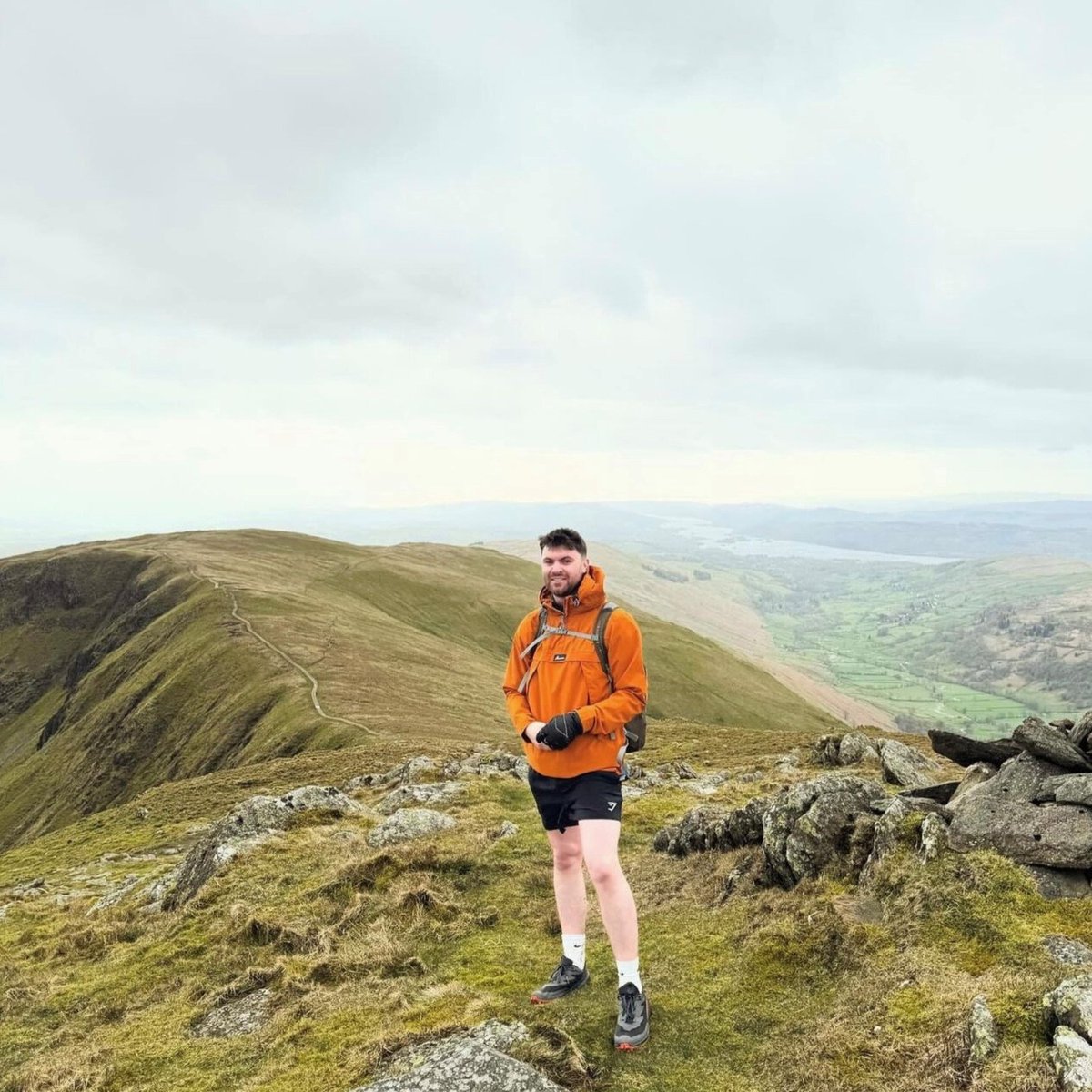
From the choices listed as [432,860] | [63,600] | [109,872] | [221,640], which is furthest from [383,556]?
[432,860]

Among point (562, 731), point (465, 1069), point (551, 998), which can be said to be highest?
point (562, 731)

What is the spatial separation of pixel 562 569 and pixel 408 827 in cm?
1490

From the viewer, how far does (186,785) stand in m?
45.0

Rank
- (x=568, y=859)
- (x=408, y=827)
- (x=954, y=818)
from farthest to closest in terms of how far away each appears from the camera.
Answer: (x=408, y=827) < (x=954, y=818) < (x=568, y=859)

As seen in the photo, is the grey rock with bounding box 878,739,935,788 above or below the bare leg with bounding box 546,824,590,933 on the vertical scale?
below

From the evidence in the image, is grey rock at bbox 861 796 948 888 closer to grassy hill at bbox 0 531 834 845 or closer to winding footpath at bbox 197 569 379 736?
grassy hill at bbox 0 531 834 845

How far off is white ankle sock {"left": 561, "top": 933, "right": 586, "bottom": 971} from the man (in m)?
0.04

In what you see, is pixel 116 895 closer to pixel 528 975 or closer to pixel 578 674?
pixel 528 975

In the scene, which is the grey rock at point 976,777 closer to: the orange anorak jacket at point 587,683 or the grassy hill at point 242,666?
the orange anorak jacket at point 587,683

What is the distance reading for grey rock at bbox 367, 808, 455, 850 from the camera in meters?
20.8

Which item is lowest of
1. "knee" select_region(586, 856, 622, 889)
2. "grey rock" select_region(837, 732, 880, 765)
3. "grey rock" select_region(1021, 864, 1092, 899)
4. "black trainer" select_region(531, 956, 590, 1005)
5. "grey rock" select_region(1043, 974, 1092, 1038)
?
"grey rock" select_region(837, 732, 880, 765)

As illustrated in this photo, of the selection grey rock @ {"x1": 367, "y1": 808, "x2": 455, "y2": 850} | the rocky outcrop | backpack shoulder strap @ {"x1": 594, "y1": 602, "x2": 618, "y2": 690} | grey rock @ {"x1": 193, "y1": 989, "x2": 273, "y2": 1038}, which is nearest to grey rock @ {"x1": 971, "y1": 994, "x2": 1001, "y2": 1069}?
the rocky outcrop

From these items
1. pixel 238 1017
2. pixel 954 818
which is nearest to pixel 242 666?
pixel 238 1017

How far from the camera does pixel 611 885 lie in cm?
929
